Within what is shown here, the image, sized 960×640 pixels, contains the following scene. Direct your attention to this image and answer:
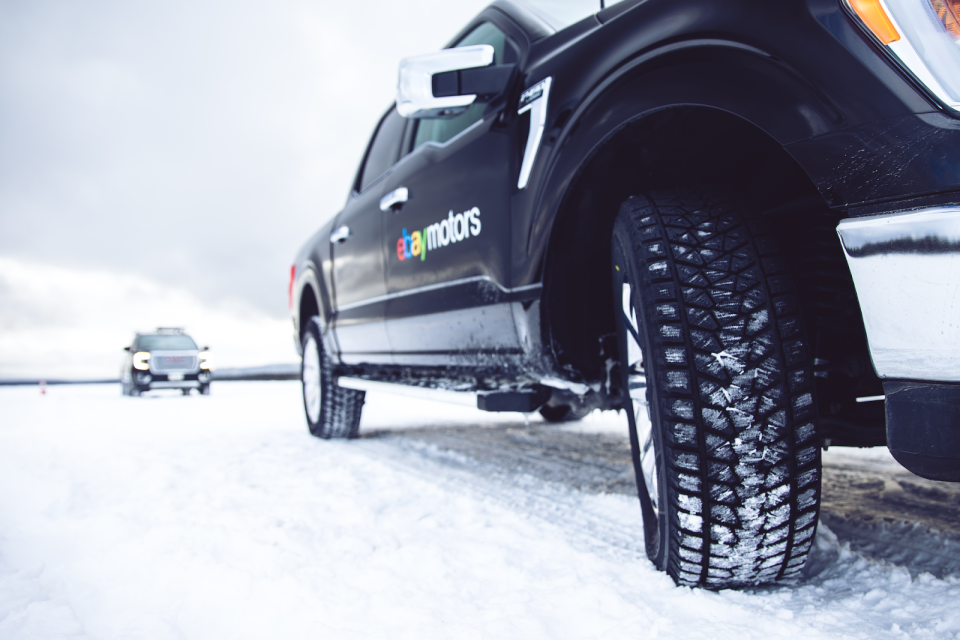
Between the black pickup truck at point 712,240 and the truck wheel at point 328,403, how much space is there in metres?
1.55

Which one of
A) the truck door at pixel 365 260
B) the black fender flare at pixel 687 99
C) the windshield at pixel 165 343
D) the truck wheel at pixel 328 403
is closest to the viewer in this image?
the black fender flare at pixel 687 99

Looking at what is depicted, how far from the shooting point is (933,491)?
6.89 feet

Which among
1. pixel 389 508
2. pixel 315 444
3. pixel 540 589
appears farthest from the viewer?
pixel 315 444

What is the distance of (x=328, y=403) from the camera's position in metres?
3.70

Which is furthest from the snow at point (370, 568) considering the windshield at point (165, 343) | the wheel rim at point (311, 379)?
the windshield at point (165, 343)

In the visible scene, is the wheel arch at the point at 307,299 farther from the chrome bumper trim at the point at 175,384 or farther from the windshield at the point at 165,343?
the windshield at the point at 165,343

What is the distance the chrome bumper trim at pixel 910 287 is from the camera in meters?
0.80

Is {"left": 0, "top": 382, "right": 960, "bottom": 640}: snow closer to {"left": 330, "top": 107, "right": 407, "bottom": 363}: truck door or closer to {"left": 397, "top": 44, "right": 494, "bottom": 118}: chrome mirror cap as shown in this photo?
{"left": 330, "top": 107, "right": 407, "bottom": 363}: truck door

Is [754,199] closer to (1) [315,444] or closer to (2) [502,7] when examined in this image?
(2) [502,7]

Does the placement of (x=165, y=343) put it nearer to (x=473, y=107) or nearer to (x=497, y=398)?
(x=473, y=107)

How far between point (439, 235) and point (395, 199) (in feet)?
1.47

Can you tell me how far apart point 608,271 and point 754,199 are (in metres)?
0.45

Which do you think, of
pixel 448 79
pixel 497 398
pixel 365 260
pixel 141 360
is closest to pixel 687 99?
pixel 448 79

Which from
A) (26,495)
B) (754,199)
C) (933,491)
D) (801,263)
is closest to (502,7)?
(754,199)
